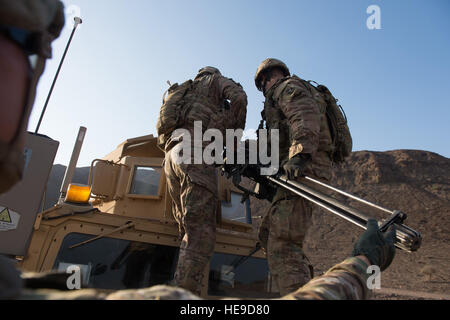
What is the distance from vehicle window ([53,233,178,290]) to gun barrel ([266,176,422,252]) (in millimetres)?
1309

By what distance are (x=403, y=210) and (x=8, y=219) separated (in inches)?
1036

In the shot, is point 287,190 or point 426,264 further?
point 426,264

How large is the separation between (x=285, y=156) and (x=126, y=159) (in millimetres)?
2239

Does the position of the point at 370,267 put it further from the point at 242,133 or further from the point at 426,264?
the point at 426,264

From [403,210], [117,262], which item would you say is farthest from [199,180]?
[403,210]

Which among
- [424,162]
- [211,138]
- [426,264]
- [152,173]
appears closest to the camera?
[211,138]

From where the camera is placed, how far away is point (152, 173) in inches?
176

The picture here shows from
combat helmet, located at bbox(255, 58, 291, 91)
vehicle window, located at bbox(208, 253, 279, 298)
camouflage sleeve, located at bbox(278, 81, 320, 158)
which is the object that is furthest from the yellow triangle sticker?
combat helmet, located at bbox(255, 58, 291, 91)

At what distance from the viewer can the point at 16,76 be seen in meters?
0.69

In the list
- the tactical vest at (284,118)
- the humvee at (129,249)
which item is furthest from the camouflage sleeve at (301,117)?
the humvee at (129,249)

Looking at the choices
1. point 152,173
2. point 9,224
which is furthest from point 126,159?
point 9,224

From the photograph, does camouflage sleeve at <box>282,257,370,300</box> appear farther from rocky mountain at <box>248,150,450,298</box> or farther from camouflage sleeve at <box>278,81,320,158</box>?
rocky mountain at <box>248,150,450,298</box>

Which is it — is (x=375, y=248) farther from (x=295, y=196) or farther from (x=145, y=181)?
(x=145, y=181)

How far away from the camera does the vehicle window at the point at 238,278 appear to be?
11.1 ft
